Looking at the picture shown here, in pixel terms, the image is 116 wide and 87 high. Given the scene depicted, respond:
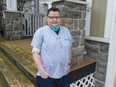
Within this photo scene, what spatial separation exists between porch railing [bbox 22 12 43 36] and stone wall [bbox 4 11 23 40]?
443 mm

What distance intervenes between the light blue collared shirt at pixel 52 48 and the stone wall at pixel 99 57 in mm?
1478

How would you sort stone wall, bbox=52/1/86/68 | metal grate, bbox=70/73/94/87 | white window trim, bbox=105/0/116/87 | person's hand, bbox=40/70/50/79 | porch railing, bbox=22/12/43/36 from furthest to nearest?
porch railing, bbox=22/12/43/36 → metal grate, bbox=70/73/94/87 → white window trim, bbox=105/0/116/87 → stone wall, bbox=52/1/86/68 → person's hand, bbox=40/70/50/79

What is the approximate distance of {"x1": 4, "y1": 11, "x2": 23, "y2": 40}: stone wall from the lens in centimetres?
596

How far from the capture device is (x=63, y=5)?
2.51m

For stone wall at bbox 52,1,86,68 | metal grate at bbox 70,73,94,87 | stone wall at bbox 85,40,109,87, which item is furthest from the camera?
stone wall at bbox 85,40,109,87

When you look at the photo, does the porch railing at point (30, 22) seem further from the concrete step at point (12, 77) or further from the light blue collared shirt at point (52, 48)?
the light blue collared shirt at point (52, 48)

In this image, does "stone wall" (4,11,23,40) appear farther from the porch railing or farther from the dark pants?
the dark pants

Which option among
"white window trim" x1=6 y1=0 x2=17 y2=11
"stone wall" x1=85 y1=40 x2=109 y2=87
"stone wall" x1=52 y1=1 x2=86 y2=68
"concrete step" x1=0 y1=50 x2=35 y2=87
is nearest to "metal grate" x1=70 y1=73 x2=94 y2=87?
"stone wall" x1=85 y1=40 x2=109 y2=87

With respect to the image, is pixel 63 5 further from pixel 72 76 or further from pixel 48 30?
pixel 72 76

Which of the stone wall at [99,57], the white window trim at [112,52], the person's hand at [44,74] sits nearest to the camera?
the person's hand at [44,74]

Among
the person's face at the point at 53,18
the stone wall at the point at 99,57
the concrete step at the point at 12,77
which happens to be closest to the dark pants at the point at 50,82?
the person's face at the point at 53,18

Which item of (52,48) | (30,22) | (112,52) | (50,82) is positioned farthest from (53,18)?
(30,22)

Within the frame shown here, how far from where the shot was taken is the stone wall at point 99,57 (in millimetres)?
3098

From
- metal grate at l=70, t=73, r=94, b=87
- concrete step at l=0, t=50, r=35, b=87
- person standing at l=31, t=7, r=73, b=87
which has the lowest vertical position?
metal grate at l=70, t=73, r=94, b=87
